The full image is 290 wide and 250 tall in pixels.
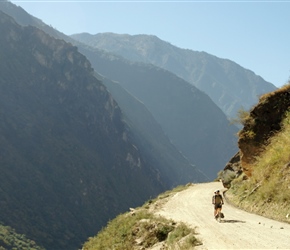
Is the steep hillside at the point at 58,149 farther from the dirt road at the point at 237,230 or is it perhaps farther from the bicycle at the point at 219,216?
the bicycle at the point at 219,216

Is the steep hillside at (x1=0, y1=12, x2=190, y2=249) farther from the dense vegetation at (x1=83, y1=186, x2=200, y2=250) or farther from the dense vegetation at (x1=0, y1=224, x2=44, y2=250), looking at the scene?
the dense vegetation at (x1=83, y1=186, x2=200, y2=250)

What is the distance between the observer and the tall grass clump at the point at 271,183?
14227mm

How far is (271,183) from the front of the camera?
15266 millimetres

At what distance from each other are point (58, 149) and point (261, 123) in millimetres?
107813

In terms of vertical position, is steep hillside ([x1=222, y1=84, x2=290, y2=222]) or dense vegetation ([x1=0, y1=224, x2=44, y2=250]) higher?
steep hillside ([x1=222, y1=84, x2=290, y2=222])

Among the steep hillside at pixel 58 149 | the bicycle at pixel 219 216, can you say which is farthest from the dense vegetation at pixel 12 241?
the bicycle at pixel 219 216

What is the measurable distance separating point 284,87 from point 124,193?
115 m

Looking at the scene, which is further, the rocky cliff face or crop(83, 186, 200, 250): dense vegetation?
the rocky cliff face

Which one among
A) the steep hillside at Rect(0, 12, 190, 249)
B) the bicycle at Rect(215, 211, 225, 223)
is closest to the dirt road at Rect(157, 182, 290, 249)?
the bicycle at Rect(215, 211, 225, 223)

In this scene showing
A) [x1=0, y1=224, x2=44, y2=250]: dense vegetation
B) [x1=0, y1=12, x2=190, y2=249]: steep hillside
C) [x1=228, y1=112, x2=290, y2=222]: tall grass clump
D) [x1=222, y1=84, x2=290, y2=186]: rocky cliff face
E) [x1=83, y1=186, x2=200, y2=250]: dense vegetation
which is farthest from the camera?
[x1=0, y1=12, x2=190, y2=249]: steep hillside

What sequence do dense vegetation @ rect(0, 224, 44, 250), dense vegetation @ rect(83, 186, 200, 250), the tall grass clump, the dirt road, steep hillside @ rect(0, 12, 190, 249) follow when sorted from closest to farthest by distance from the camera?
the dirt road < dense vegetation @ rect(83, 186, 200, 250) < the tall grass clump < dense vegetation @ rect(0, 224, 44, 250) < steep hillside @ rect(0, 12, 190, 249)

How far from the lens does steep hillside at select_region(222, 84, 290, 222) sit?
48.3ft

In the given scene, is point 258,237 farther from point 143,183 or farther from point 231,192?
point 143,183

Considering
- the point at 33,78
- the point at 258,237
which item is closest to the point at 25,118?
the point at 33,78
